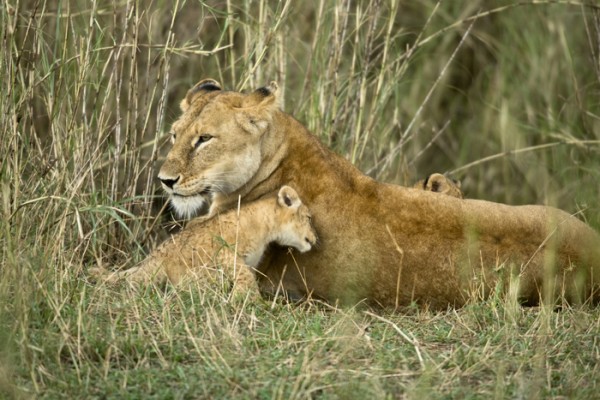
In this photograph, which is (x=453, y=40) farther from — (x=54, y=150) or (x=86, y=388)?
(x=86, y=388)

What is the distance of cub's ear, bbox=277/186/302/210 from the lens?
6.11 meters

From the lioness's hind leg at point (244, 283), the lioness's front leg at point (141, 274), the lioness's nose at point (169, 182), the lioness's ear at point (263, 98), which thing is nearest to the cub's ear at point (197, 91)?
the lioness's ear at point (263, 98)

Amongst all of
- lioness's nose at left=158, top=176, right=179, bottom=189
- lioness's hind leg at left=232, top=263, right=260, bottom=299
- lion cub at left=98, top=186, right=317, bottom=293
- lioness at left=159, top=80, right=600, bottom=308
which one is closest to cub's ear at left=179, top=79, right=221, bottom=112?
lioness at left=159, top=80, right=600, bottom=308

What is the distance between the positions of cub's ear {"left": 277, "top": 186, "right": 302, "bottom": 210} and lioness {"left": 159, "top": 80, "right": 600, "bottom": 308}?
0.59ft

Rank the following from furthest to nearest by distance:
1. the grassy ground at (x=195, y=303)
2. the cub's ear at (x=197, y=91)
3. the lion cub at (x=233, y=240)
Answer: the cub's ear at (x=197, y=91), the lion cub at (x=233, y=240), the grassy ground at (x=195, y=303)

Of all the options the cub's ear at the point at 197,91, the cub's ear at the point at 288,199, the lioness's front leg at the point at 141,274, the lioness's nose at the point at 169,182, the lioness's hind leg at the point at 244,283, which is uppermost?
the cub's ear at the point at 197,91

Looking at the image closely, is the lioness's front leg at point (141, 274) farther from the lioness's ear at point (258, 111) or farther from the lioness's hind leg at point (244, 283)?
the lioness's ear at point (258, 111)

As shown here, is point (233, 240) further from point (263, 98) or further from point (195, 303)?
point (263, 98)

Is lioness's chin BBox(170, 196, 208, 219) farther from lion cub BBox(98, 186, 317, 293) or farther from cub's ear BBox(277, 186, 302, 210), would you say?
cub's ear BBox(277, 186, 302, 210)

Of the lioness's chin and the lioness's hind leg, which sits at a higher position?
the lioness's chin

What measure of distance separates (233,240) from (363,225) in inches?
27.3

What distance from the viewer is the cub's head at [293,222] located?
6059 mm

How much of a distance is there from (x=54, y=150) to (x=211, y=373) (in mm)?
2350

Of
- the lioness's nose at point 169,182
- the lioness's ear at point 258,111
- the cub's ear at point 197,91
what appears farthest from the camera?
the cub's ear at point 197,91
